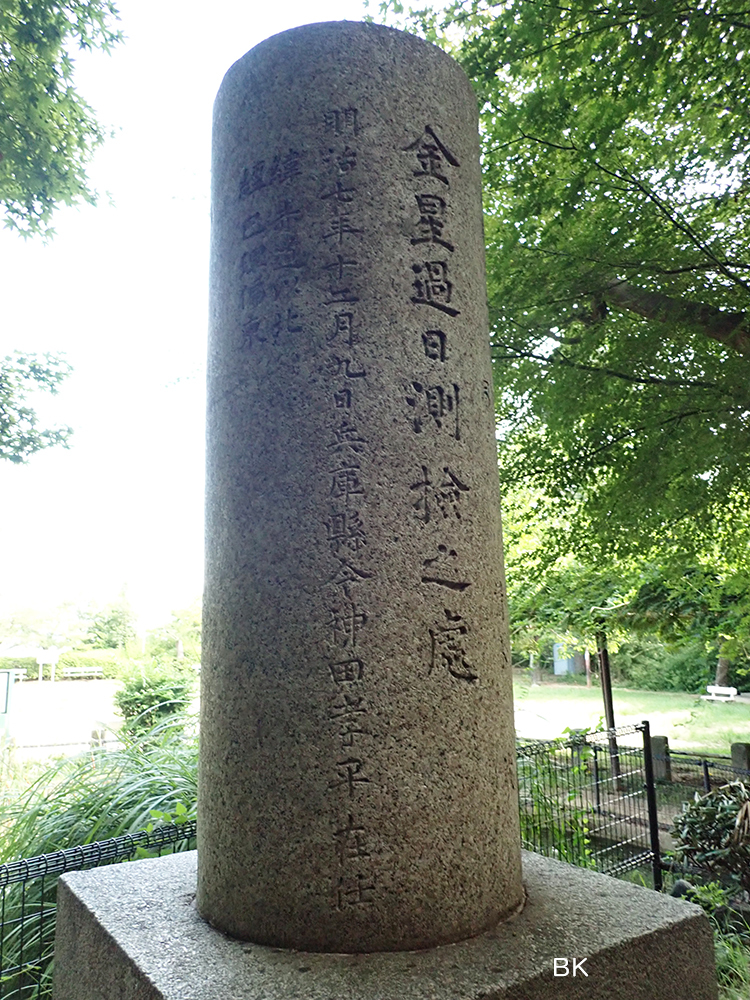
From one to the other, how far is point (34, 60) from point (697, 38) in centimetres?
717

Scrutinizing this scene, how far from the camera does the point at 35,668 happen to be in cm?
2266

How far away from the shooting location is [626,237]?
4289 millimetres

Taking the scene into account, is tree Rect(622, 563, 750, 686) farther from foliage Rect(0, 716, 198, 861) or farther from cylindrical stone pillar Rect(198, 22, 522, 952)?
cylindrical stone pillar Rect(198, 22, 522, 952)

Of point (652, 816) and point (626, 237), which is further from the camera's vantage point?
point (652, 816)

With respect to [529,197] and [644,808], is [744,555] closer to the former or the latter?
[529,197]

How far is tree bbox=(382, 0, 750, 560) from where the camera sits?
389cm

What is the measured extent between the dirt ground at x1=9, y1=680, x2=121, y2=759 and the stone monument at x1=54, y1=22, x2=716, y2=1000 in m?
10.2

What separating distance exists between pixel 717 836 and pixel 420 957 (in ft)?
18.7

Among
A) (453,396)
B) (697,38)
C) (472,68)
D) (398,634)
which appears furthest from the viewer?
(472,68)

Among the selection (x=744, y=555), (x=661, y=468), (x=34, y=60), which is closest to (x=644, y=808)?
(x=744, y=555)

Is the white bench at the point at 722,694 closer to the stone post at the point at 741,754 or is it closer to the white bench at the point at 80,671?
the stone post at the point at 741,754

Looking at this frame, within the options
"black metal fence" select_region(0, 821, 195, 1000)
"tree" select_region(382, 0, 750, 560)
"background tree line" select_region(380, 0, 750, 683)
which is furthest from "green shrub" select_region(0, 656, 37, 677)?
"tree" select_region(382, 0, 750, 560)

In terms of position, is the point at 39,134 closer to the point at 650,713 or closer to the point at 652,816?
the point at 652,816

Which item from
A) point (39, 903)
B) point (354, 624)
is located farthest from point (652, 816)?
point (354, 624)
